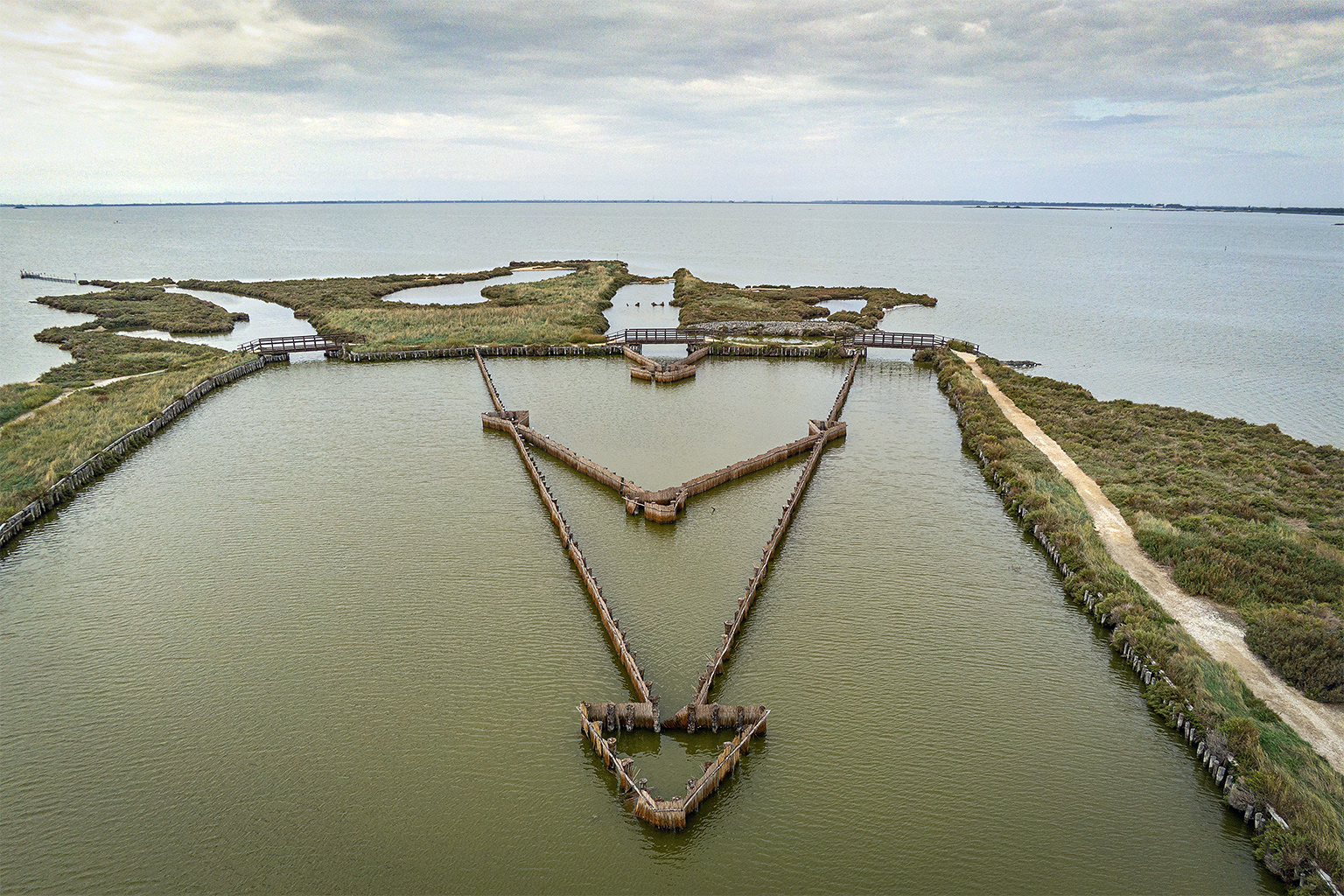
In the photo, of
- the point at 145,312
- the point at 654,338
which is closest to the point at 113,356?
the point at 145,312

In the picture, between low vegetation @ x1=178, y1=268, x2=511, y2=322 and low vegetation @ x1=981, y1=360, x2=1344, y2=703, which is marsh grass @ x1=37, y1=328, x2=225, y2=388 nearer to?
low vegetation @ x1=178, y1=268, x2=511, y2=322

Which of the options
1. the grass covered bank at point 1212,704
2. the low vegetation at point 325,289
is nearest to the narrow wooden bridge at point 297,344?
the low vegetation at point 325,289

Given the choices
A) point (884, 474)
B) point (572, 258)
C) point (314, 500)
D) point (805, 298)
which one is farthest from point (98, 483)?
point (572, 258)

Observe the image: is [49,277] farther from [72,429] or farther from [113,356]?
[72,429]

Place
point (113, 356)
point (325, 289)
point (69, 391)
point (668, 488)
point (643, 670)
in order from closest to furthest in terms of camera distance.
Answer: point (643, 670) < point (668, 488) < point (69, 391) < point (113, 356) < point (325, 289)

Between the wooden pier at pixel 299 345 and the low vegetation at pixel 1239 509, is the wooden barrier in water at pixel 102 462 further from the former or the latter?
the low vegetation at pixel 1239 509

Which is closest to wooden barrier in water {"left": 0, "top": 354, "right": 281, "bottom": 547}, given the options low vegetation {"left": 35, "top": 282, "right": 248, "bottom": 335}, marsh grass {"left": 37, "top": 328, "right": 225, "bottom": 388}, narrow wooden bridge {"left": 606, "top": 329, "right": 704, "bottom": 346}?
marsh grass {"left": 37, "top": 328, "right": 225, "bottom": 388}

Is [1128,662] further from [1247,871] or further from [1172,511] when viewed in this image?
[1172,511]
